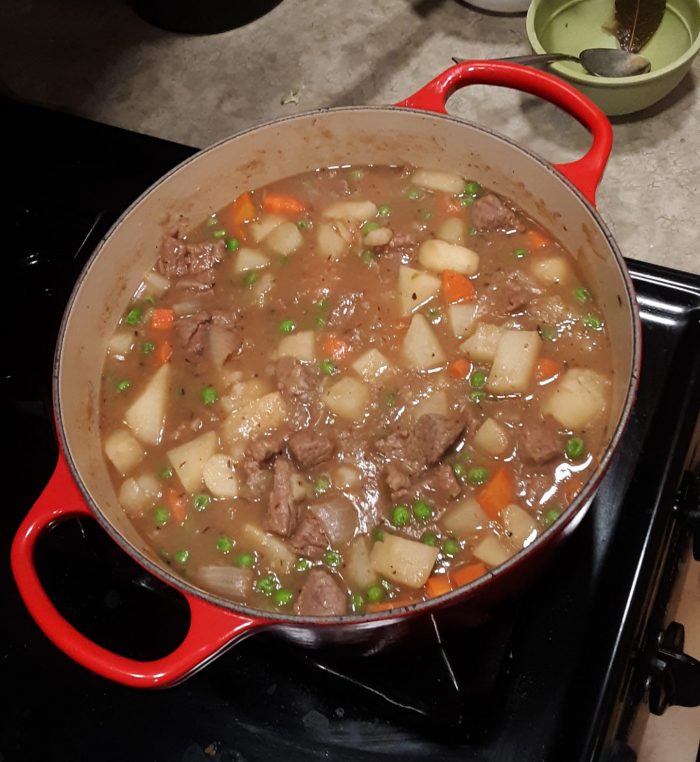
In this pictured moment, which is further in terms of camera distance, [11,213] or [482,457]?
[11,213]

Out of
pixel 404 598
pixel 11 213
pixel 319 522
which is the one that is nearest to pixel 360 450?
pixel 319 522

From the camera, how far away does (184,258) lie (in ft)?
7.11

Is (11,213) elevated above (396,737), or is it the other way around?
(11,213)

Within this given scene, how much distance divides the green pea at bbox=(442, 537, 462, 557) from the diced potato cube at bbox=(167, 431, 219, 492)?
60cm

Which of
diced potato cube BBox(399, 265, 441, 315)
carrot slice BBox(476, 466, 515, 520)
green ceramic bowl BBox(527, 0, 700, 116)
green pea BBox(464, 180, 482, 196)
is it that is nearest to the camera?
carrot slice BBox(476, 466, 515, 520)

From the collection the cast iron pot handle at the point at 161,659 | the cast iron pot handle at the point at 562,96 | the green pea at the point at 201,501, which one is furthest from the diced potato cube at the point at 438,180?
the cast iron pot handle at the point at 161,659

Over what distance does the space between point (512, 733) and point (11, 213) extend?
6.71ft

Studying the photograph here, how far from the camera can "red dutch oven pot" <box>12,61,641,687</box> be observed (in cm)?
133

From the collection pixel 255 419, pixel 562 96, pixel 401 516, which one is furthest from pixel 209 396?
pixel 562 96

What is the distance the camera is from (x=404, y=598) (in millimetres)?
1614

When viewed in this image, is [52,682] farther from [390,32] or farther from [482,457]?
[390,32]

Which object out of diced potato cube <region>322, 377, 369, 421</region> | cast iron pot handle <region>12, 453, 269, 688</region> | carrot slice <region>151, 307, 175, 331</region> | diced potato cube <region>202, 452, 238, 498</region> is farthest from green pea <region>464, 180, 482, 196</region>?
cast iron pot handle <region>12, 453, 269, 688</region>

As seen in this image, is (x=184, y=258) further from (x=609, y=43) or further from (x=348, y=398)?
(x=609, y=43)

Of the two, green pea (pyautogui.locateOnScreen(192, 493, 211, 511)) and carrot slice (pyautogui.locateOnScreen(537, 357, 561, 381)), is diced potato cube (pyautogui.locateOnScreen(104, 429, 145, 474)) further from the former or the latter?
carrot slice (pyautogui.locateOnScreen(537, 357, 561, 381))
